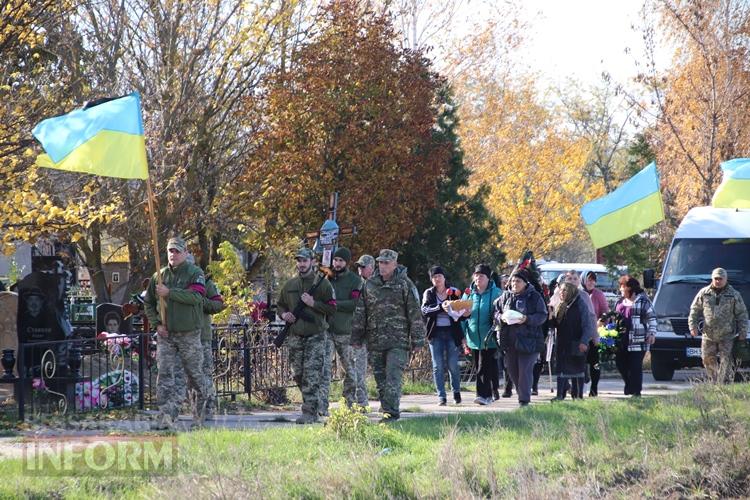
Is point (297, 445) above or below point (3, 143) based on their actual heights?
below

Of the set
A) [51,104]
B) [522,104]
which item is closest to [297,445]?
[51,104]

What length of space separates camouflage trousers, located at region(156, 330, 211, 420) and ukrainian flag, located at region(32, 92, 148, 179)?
69.0 inches

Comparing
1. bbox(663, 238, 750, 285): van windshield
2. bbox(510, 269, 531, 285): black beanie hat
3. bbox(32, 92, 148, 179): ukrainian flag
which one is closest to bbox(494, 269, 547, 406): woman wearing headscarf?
bbox(510, 269, 531, 285): black beanie hat

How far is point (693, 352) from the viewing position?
20.3 m

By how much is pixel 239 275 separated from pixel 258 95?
383 cm

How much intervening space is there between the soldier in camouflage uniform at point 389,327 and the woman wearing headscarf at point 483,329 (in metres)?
2.86

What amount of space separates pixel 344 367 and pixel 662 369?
28.7ft

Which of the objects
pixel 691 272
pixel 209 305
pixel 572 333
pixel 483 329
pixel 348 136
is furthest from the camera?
pixel 348 136

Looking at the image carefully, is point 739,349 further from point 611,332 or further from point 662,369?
point 662,369

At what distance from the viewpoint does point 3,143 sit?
1501 cm

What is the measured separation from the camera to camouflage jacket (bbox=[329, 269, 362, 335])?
13.5m

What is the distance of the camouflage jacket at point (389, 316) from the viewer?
12695 millimetres

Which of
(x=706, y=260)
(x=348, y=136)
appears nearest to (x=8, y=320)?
(x=348, y=136)

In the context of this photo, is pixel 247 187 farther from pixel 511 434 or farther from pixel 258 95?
pixel 511 434
